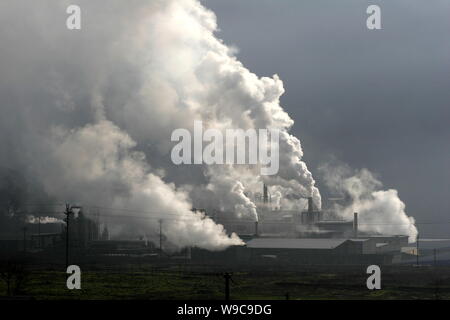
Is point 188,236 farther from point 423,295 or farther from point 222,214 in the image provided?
point 423,295

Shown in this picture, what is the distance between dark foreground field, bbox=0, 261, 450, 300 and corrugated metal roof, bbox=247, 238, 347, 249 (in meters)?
19.3

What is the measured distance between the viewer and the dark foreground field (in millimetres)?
76500

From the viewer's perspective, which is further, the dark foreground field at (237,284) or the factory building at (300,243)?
the factory building at (300,243)

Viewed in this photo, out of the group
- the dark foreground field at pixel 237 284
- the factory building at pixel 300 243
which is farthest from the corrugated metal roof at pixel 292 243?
the dark foreground field at pixel 237 284

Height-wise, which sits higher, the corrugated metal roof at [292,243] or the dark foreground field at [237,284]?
the corrugated metal roof at [292,243]

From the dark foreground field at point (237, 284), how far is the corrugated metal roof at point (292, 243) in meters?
19.3

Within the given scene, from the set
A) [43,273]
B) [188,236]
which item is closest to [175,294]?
[43,273]

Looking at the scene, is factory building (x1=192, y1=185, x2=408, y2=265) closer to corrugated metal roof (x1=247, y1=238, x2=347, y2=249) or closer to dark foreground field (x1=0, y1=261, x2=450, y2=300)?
corrugated metal roof (x1=247, y1=238, x2=347, y2=249)

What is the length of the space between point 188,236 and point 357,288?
68.5 metres

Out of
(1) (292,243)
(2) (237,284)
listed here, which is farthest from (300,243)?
(2) (237,284)

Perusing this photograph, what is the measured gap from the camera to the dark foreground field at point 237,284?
7650 cm

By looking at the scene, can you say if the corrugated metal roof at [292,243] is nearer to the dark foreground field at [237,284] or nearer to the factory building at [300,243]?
the factory building at [300,243]

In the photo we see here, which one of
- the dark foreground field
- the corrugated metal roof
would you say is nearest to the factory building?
the corrugated metal roof

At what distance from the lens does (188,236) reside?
148 m
